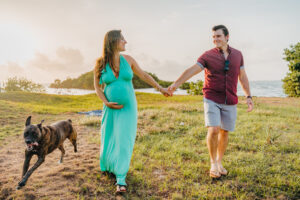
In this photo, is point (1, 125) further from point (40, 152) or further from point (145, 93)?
point (145, 93)

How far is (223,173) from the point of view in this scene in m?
4.32

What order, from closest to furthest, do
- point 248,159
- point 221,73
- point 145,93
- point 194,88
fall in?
point 221,73, point 248,159, point 145,93, point 194,88

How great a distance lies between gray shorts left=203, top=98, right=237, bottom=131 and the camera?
13.1 feet

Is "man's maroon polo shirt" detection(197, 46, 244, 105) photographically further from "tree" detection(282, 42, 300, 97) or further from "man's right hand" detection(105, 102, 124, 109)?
"tree" detection(282, 42, 300, 97)

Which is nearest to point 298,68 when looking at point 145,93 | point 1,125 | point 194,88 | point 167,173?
point 194,88

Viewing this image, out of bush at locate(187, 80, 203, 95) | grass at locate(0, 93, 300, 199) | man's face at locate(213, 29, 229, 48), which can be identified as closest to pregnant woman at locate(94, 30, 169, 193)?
grass at locate(0, 93, 300, 199)

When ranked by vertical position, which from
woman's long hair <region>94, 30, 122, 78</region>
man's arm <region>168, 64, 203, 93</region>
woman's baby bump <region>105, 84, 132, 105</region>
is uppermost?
woman's long hair <region>94, 30, 122, 78</region>

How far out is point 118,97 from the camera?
3719mm

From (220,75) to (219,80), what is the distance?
10cm

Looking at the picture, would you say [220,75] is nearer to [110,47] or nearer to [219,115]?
[219,115]

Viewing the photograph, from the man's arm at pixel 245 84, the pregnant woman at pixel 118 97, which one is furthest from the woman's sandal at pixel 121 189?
the man's arm at pixel 245 84

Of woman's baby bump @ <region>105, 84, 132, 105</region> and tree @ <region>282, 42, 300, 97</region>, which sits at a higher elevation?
tree @ <region>282, 42, 300, 97</region>

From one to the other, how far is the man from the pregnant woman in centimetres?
120

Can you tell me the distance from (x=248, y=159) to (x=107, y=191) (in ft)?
11.3
